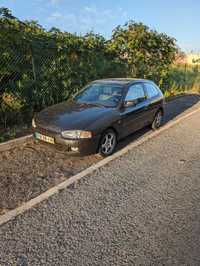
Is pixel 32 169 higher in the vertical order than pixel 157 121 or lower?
lower

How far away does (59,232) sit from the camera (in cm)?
300

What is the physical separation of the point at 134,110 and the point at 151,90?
1.42 m

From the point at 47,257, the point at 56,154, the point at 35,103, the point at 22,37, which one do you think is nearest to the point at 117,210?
the point at 47,257

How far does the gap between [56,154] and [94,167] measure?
977 millimetres

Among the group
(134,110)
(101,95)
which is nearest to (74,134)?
(101,95)

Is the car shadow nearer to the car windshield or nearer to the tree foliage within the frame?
the car windshield

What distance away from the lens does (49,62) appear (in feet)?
26.0

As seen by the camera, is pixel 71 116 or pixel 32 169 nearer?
pixel 32 169

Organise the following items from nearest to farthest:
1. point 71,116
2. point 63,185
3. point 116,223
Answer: point 116,223
point 63,185
point 71,116

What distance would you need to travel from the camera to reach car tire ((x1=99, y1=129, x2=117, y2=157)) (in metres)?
5.05

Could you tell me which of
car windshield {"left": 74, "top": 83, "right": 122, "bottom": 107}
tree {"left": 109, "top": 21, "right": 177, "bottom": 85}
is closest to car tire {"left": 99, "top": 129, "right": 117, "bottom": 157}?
car windshield {"left": 74, "top": 83, "right": 122, "bottom": 107}

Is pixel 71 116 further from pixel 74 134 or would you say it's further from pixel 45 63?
pixel 45 63

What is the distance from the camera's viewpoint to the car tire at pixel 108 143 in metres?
5.05

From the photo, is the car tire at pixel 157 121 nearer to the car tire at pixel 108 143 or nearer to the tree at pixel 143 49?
the car tire at pixel 108 143
